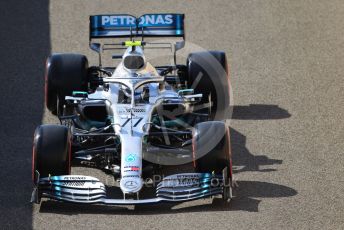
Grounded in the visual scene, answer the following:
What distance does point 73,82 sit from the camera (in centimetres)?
1591

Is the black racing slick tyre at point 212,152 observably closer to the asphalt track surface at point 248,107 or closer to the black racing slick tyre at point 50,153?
the asphalt track surface at point 248,107

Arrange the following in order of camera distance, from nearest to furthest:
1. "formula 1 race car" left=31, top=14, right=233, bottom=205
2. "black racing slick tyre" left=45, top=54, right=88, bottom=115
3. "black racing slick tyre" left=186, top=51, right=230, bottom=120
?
"formula 1 race car" left=31, top=14, right=233, bottom=205
"black racing slick tyre" left=45, top=54, right=88, bottom=115
"black racing slick tyre" left=186, top=51, right=230, bottom=120

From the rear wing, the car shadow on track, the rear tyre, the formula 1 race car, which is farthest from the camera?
the rear wing

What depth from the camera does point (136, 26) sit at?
16.5 m

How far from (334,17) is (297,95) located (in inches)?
166

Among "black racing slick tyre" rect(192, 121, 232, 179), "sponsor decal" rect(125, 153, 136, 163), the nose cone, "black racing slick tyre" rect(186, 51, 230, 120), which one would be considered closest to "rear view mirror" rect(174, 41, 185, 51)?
"black racing slick tyre" rect(186, 51, 230, 120)

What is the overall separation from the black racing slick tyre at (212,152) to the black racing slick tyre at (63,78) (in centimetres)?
316

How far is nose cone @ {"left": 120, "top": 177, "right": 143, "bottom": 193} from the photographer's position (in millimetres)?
12898

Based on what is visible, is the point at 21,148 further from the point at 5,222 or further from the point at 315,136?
the point at 315,136

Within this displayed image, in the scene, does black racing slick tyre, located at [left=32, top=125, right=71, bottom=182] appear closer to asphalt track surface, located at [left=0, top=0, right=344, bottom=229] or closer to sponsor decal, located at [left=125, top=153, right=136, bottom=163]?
asphalt track surface, located at [left=0, top=0, right=344, bottom=229]

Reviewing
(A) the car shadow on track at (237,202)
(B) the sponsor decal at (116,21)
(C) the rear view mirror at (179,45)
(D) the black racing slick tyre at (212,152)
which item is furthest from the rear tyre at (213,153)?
(B) the sponsor decal at (116,21)

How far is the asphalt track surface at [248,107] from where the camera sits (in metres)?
13.0

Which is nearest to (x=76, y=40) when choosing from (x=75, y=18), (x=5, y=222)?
(x=75, y=18)

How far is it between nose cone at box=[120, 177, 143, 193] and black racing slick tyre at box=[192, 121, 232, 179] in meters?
0.88
